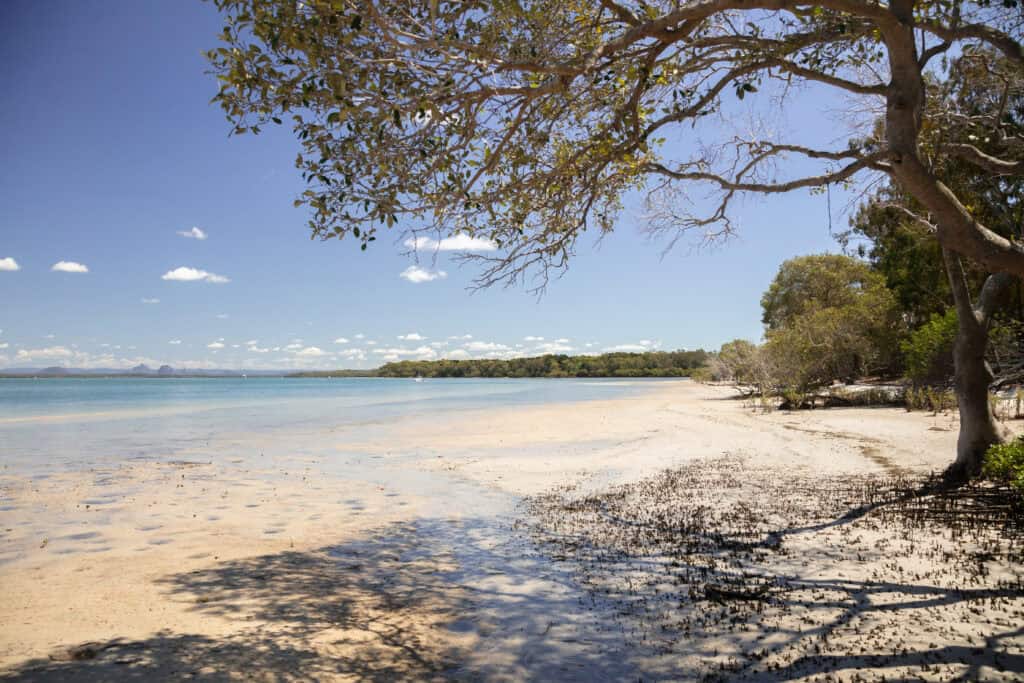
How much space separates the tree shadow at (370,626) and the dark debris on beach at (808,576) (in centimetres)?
54

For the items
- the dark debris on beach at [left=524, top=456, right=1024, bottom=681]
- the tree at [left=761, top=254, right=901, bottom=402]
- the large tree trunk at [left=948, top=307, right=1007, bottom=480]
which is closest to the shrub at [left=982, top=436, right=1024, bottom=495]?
the dark debris on beach at [left=524, top=456, right=1024, bottom=681]

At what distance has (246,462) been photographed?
669 inches

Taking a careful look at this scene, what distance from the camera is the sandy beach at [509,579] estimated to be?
4.76 meters

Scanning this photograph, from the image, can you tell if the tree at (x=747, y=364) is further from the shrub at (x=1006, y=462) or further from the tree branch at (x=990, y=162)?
the tree branch at (x=990, y=162)

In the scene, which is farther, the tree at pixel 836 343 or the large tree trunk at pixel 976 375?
the tree at pixel 836 343

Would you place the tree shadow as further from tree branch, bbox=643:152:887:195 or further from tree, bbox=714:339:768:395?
tree, bbox=714:339:768:395

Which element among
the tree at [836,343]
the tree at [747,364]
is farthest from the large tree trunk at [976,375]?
the tree at [747,364]

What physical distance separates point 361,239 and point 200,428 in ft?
Answer: 86.6

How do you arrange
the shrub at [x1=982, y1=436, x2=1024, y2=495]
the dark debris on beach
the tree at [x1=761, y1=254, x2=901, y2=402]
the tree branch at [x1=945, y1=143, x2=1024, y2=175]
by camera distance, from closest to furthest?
the dark debris on beach → the tree branch at [x1=945, y1=143, x2=1024, y2=175] → the shrub at [x1=982, y1=436, x2=1024, y2=495] → the tree at [x1=761, y1=254, x2=901, y2=402]

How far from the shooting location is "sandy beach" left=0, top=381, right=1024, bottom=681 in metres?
4.76

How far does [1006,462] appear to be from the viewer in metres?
8.45

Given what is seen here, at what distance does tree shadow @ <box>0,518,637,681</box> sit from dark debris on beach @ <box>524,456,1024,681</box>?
0.54 metres

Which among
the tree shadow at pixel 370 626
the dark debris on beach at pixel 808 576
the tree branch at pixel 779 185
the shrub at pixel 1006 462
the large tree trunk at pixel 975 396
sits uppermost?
the tree branch at pixel 779 185

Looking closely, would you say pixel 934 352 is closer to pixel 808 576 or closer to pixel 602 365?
pixel 808 576
